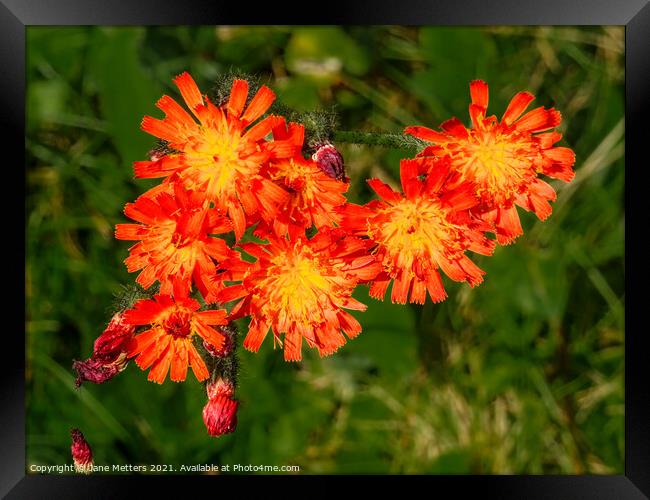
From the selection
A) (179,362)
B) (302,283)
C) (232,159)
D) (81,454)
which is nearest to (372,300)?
(302,283)

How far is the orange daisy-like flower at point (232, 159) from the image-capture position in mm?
Answer: 1055

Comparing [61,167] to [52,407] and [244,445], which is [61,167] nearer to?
[52,407]

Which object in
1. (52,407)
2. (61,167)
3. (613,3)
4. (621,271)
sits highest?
(613,3)

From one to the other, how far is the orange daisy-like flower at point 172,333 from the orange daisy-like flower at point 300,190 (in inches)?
9.9

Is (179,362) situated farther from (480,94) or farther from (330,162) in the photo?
(480,94)

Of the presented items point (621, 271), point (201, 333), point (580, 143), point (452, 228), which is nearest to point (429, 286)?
point (452, 228)

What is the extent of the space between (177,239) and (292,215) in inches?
9.3

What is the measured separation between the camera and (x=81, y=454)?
1.41 meters

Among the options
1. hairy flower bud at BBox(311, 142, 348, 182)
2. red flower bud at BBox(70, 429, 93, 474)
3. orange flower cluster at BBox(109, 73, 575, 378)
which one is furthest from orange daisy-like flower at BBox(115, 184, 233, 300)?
red flower bud at BBox(70, 429, 93, 474)

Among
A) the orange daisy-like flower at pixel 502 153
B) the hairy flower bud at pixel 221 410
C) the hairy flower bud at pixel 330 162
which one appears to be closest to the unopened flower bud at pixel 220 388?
the hairy flower bud at pixel 221 410

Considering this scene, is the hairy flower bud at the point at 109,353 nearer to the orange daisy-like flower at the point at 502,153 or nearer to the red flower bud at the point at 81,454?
the red flower bud at the point at 81,454
